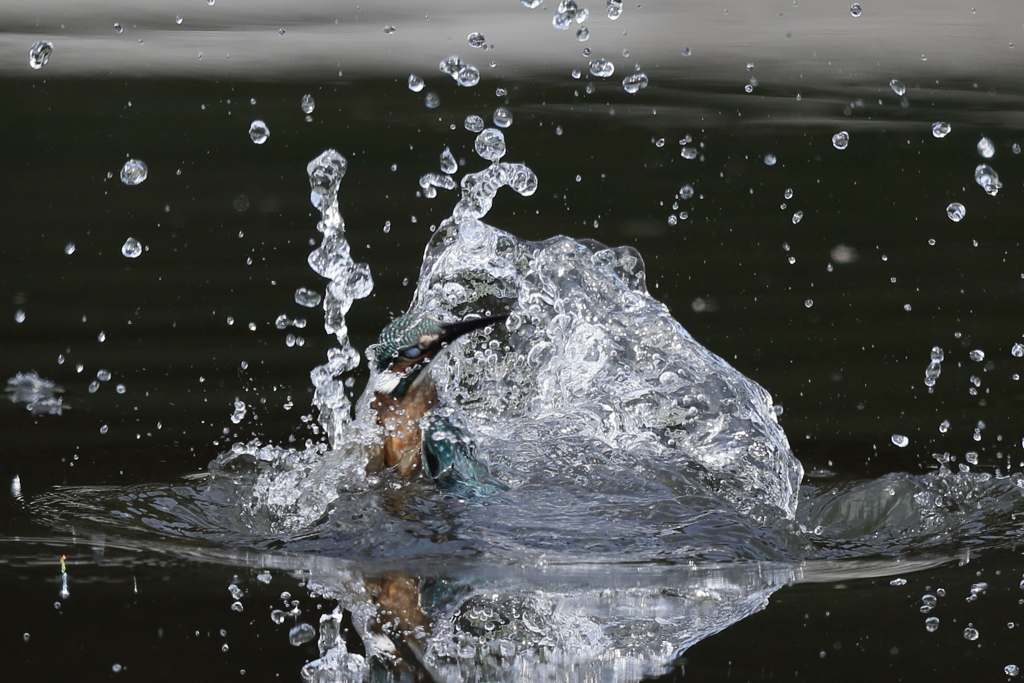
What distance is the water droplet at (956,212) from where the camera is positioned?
6.94 meters

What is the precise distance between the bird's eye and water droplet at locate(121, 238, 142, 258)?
108 inches

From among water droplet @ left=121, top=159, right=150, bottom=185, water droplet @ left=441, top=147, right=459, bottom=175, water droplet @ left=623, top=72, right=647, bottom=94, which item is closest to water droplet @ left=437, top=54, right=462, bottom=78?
water droplet @ left=441, top=147, right=459, bottom=175

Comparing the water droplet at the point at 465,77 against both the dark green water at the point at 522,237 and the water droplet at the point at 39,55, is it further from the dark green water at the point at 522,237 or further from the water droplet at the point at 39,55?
the water droplet at the point at 39,55

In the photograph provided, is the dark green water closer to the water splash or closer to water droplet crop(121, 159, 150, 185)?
the water splash

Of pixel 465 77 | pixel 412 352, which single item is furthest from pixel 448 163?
pixel 412 352

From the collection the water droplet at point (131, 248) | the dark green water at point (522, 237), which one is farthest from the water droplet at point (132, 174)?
the water droplet at point (131, 248)

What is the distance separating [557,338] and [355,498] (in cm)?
101

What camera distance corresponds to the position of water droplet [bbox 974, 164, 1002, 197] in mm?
7441

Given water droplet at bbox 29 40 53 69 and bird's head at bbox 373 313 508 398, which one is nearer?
bird's head at bbox 373 313 508 398

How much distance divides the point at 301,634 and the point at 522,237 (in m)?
3.60

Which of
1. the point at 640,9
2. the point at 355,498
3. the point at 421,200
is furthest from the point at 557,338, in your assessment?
the point at 640,9

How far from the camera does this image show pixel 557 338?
439 centimetres

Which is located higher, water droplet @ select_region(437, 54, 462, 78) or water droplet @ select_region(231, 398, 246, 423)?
water droplet @ select_region(437, 54, 462, 78)

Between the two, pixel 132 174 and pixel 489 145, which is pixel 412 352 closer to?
pixel 489 145
